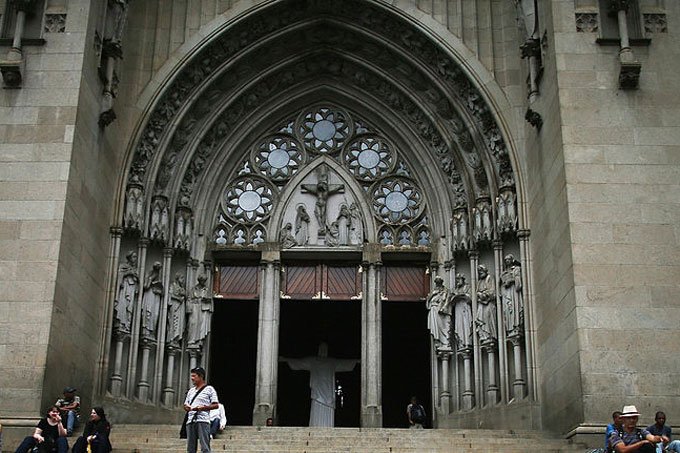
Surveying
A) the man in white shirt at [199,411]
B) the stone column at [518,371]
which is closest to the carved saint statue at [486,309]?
the stone column at [518,371]

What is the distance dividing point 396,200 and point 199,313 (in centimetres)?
502

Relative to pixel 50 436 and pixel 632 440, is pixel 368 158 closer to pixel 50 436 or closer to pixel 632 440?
pixel 50 436

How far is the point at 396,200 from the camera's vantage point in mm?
20328

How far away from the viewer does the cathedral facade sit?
14375 mm

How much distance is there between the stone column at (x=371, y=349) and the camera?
18375 millimetres

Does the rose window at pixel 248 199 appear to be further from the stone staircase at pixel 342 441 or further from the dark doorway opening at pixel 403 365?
the stone staircase at pixel 342 441

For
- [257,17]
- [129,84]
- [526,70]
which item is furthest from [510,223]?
[129,84]

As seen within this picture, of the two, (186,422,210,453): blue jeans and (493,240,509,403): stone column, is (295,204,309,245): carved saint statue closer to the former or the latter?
(493,240,509,403): stone column

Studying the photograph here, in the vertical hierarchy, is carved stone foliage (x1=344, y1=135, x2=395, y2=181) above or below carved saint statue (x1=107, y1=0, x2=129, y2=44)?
below

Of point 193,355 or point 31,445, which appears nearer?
point 31,445

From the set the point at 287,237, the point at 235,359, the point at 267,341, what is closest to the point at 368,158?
the point at 287,237

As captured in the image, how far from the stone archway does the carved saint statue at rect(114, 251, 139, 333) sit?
0.28ft

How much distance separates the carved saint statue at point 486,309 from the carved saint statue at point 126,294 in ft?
21.7

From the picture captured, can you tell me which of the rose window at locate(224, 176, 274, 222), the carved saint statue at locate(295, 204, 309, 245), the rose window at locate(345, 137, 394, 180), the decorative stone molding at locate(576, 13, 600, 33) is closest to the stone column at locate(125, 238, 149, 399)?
the rose window at locate(224, 176, 274, 222)
